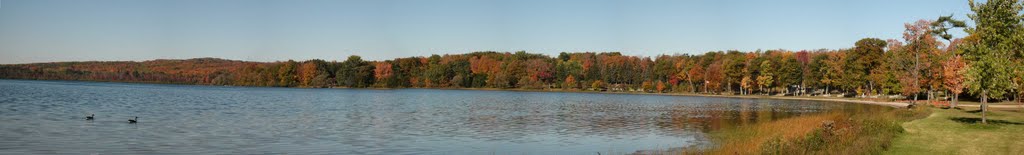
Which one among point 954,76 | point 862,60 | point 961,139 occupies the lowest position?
point 961,139

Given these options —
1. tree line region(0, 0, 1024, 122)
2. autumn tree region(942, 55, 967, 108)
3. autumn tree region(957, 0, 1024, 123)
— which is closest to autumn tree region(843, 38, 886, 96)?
tree line region(0, 0, 1024, 122)

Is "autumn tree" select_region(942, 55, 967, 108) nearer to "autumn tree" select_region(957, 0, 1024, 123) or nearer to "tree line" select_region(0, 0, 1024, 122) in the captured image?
"tree line" select_region(0, 0, 1024, 122)

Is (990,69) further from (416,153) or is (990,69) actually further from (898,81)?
(898,81)

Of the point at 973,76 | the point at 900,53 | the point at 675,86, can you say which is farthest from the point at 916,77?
the point at 675,86

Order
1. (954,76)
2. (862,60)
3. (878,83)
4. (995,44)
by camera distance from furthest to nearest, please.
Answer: (862,60) < (878,83) < (954,76) < (995,44)

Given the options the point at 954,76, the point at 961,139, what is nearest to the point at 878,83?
the point at 954,76

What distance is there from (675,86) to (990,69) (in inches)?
5255

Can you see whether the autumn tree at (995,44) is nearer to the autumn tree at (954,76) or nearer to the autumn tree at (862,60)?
the autumn tree at (954,76)

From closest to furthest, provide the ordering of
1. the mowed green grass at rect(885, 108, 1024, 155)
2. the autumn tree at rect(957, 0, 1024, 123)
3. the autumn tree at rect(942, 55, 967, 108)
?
the mowed green grass at rect(885, 108, 1024, 155) < the autumn tree at rect(957, 0, 1024, 123) < the autumn tree at rect(942, 55, 967, 108)

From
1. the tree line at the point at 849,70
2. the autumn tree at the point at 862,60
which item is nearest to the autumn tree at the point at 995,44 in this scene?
the tree line at the point at 849,70

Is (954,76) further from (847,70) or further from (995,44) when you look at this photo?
(847,70)

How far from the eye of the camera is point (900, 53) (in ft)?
256

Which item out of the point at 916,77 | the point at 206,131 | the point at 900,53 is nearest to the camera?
the point at 206,131

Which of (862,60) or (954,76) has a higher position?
(862,60)
